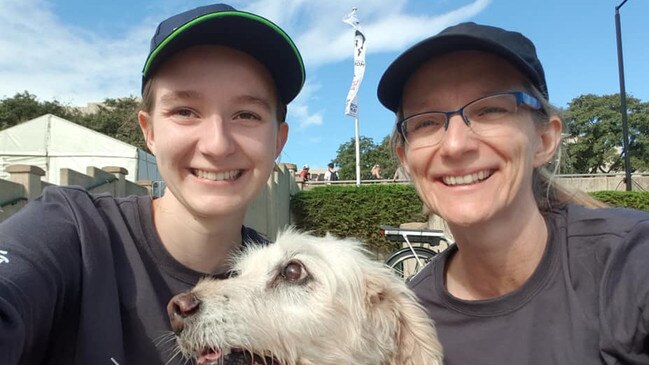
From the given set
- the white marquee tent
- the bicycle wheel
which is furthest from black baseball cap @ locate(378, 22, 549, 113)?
the white marquee tent

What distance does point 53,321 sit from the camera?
1.88m

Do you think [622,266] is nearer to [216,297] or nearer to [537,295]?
[537,295]

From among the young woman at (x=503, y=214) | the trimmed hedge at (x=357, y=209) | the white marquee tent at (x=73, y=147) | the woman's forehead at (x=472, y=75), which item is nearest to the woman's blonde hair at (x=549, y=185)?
the young woman at (x=503, y=214)

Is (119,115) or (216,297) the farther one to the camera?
(119,115)

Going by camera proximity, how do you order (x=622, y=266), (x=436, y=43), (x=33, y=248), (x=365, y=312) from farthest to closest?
(x=365, y=312)
(x=436, y=43)
(x=622, y=266)
(x=33, y=248)

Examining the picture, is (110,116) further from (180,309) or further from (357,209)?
(180,309)

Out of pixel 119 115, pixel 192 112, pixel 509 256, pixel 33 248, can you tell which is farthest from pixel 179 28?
pixel 119 115

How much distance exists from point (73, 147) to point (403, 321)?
2001 centimetres

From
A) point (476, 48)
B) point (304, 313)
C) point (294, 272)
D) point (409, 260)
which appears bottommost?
point (409, 260)

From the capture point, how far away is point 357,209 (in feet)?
65.3

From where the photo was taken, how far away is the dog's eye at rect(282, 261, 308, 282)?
257cm

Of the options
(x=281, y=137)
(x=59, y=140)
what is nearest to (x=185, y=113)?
(x=281, y=137)

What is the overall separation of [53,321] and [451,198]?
1.83m

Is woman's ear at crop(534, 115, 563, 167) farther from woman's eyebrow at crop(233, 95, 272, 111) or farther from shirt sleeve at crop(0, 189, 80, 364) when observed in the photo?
shirt sleeve at crop(0, 189, 80, 364)
